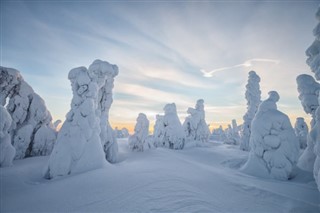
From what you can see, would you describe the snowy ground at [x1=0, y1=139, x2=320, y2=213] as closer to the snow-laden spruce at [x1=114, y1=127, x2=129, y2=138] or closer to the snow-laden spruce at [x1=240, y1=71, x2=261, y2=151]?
the snow-laden spruce at [x1=240, y1=71, x2=261, y2=151]

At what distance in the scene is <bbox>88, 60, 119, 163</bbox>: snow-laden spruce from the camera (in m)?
12.1

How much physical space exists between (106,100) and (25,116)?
695 cm

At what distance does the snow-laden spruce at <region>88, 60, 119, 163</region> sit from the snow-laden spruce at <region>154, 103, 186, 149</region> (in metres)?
9.10

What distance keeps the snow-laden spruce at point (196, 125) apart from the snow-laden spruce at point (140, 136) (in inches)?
425

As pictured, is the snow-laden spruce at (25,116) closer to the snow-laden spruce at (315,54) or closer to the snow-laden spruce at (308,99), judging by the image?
the snow-laden spruce at (315,54)

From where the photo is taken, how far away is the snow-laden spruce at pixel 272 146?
8078mm

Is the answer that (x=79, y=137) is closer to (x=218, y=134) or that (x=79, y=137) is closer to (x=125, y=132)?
(x=125, y=132)

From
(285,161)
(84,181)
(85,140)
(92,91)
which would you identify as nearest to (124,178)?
(84,181)

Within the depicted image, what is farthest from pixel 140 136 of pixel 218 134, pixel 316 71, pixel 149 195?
pixel 218 134

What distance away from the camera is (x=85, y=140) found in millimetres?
8016

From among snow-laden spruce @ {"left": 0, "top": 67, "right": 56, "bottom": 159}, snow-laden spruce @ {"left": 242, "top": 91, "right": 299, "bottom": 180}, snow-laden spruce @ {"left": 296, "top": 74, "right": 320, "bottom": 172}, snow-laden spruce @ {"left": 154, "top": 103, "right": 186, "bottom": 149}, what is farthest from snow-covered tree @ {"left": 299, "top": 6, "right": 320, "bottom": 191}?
snow-laden spruce @ {"left": 0, "top": 67, "right": 56, "bottom": 159}

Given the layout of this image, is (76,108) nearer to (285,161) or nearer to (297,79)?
(285,161)

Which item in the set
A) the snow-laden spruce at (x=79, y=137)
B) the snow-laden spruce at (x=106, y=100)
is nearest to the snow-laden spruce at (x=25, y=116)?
the snow-laden spruce at (x=106, y=100)

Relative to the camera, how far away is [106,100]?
1372 cm
